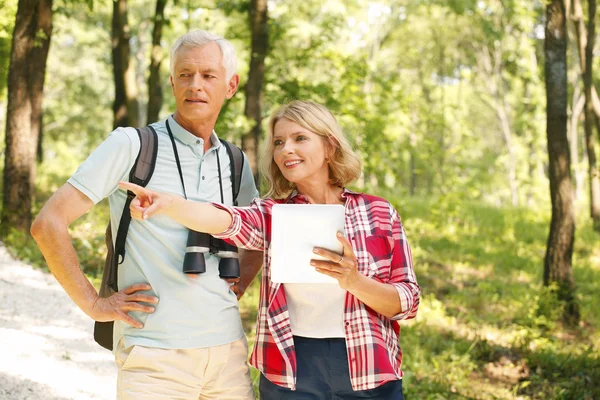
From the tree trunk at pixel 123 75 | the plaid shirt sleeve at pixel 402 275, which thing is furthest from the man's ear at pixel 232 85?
the tree trunk at pixel 123 75

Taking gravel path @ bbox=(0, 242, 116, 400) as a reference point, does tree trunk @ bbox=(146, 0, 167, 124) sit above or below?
above

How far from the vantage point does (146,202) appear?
235 centimetres

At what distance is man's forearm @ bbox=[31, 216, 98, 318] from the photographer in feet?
8.42

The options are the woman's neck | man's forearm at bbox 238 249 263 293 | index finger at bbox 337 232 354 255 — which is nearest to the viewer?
index finger at bbox 337 232 354 255

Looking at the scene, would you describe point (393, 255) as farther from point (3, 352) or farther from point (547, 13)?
point (547, 13)

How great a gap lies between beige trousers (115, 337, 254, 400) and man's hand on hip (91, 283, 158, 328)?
0.47 feet

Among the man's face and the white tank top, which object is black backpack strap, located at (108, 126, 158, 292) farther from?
the white tank top

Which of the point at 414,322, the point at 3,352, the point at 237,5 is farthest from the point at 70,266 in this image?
the point at 237,5

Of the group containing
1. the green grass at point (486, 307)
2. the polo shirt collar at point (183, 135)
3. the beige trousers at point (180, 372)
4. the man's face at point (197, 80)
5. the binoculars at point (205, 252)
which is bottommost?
the green grass at point (486, 307)

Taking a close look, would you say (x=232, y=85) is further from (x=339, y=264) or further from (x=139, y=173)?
(x=339, y=264)

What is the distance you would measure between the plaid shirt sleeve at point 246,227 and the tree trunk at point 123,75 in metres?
12.0

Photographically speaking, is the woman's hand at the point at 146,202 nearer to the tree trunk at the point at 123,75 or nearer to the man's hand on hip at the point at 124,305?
the man's hand on hip at the point at 124,305

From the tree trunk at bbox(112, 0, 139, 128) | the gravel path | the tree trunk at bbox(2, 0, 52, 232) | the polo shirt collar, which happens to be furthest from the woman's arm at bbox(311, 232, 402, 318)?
the tree trunk at bbox(112, 0, 139, 128)

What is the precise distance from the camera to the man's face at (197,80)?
2930 mm
